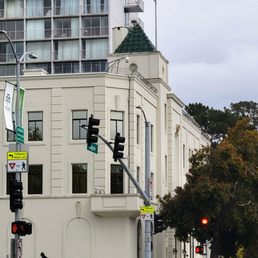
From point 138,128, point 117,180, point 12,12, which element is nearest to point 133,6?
point 12,12

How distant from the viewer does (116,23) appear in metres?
117

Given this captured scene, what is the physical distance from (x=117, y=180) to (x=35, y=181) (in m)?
5.11

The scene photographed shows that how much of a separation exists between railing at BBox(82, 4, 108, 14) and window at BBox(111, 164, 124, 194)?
192 feet

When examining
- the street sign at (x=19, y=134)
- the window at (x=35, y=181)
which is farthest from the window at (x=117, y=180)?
the street sign at (x=19, y=134)

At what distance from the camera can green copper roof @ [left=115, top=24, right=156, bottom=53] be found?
6962 centimetres

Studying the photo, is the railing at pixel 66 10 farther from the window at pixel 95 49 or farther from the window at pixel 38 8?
the window at pixel 95 49

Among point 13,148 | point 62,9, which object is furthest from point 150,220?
point 62,9

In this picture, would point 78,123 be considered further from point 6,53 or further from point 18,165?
point 6,53

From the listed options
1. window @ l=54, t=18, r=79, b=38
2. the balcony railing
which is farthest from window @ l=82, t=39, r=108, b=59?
window @ l=54, t=18, r=79, b=38

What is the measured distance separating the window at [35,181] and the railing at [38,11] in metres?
58.6

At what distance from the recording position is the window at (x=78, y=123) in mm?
58844

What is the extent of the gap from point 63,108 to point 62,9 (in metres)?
58.0

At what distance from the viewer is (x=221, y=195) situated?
5816cm

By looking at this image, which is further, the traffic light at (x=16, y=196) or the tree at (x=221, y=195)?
the tree at (x=221, y=195)
